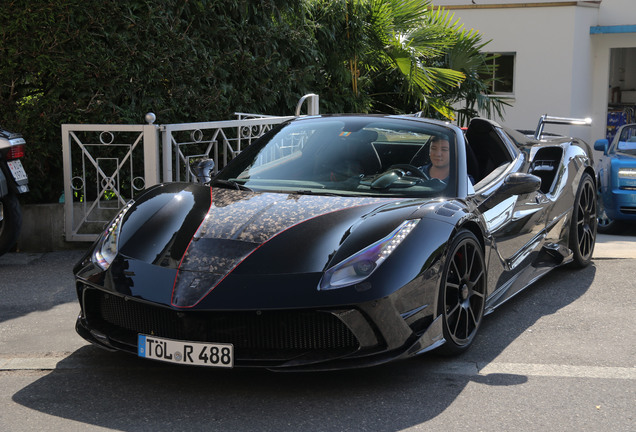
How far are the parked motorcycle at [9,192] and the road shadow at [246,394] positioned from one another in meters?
2.48

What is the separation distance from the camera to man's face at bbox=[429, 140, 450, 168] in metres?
4.99

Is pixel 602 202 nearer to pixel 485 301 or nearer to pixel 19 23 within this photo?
pixel 485 301

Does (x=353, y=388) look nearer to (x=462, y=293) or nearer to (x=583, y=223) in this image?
(x=462, y=293)

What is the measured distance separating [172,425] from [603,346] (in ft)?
8.19

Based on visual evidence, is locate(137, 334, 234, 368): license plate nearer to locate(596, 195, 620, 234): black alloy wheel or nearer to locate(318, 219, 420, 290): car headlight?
locate(318, 219, 420, 290): car headlight

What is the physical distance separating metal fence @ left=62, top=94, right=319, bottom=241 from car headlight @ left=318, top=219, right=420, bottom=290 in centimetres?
342

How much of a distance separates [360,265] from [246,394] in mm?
791

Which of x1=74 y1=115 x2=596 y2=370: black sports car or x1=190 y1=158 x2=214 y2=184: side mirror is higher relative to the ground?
x1=190 y1=158 x2=214 y2=184: side mirror

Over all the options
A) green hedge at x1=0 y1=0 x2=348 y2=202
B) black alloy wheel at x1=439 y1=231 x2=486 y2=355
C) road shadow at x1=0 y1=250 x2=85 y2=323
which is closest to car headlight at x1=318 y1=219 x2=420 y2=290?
black alloy wheel at x1=439 y1=231 x2=486 y2=355

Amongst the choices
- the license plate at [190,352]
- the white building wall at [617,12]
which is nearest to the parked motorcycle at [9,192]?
the license plate at [190,352]

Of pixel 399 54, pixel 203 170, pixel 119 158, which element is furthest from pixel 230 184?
pixel 399 54

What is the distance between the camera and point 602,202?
1033cm

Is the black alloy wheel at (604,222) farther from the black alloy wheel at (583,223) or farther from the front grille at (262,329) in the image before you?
the front grille at (262,329)

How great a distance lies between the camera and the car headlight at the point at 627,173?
9.86m
